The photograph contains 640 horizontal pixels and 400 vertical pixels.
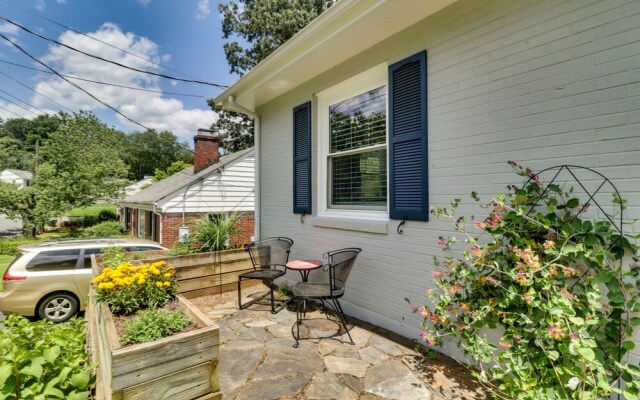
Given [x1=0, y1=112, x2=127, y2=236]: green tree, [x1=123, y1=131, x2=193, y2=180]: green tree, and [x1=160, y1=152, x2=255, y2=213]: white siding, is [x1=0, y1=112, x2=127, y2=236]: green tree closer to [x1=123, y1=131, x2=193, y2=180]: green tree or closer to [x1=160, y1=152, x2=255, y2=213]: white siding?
[x1=160, y1=152, x2=255, y2=213]: white siding

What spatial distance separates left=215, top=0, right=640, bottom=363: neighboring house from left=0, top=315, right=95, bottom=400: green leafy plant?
2609 mm

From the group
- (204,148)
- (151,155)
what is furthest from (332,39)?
(151,155)

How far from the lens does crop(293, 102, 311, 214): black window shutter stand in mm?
4285

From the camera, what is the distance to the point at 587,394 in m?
1.60

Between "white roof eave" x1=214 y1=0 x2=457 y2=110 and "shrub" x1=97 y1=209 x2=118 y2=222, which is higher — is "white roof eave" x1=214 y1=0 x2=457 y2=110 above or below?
above

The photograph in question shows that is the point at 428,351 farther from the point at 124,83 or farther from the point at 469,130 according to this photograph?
the point at 124,83

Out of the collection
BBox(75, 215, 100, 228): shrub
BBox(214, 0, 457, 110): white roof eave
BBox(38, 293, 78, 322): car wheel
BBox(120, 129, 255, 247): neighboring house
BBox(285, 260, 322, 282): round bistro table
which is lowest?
BBox(38, 293, 78, 322): car wheel

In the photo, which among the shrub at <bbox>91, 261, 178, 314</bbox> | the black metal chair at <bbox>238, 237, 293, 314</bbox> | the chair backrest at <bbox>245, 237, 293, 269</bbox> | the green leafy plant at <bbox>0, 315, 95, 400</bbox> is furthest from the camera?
the chair backrest at <bbox>245, 237, 293, 269</bbox>

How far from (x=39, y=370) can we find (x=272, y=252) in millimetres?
2954

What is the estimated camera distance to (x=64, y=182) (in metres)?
13.4

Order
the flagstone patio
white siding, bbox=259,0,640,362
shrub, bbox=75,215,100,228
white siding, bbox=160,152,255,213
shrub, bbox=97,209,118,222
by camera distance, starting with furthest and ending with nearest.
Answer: shrub, bbox=97,209,118,222, shrub, bbox=75,215,100,228, white siding, bbox=160,152,255,213, the flagstone patio, white siding, bbox=259,0,640,362

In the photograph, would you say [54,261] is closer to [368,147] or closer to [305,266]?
[305,266]

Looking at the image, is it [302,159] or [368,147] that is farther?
[302,159]

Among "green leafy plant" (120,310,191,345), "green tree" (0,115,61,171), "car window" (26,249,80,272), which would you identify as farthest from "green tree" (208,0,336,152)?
"green leafy plant" (120,310,191,345)
